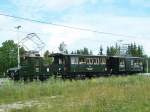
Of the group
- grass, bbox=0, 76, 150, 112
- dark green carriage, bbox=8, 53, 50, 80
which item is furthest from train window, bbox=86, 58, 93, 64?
grass, bbox=0, 76, 150, 112

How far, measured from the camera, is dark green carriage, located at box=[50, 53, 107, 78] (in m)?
44.2

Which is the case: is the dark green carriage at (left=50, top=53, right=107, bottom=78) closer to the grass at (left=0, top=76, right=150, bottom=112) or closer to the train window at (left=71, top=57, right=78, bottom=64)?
the train window at (left=71, top=57, right=78, bottom=64)

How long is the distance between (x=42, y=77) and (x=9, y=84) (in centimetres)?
1515

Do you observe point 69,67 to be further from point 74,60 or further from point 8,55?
point 8,55

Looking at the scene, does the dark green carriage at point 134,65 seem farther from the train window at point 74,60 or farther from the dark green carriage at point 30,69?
the dark green carriage at point 30,69

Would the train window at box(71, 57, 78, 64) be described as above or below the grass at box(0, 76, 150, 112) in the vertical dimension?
Result: above

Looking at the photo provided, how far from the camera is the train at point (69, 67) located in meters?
39.8

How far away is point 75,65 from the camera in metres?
45.3

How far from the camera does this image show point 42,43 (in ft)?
162

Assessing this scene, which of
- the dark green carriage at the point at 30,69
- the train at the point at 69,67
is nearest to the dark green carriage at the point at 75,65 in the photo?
the train at the point at 69,67

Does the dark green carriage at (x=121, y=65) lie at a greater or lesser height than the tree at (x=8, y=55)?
lesser

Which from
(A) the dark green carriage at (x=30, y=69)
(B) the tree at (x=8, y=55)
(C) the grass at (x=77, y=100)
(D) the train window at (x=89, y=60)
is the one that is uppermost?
(B) the tree at (x=8, y=55)

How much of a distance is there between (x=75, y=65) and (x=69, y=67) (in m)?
1.15

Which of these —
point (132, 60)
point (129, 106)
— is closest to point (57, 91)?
point (129, 106)
